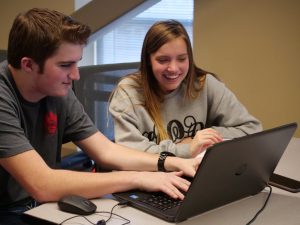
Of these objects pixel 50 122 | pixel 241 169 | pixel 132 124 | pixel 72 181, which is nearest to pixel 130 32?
pixel 132 124

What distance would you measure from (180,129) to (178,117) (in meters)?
0.05

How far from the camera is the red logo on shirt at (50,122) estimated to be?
5.13 ft

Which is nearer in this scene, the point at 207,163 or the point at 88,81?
the point at 207,163

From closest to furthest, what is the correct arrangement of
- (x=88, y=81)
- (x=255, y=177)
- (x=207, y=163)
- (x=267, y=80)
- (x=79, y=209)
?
1. (x=207, y=163)
2. (x=79, y=209)
3. (x=255, y=177)
4. (x=88, y=81)
5. (x=267, y=80)

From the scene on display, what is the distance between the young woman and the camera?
1731mm

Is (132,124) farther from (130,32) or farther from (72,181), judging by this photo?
(130,32)

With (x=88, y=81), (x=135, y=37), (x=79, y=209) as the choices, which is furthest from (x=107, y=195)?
(x=135, y=37)

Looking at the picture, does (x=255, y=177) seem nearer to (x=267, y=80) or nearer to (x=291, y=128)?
(x=291, y=128)

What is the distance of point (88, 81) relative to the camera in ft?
6.85

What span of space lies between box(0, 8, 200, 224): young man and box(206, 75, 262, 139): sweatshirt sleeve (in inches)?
21.3

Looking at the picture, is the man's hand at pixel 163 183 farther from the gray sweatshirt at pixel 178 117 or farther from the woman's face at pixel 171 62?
the woman's face at pixel 171 62

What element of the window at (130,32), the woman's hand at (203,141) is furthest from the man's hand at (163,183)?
the window at (130,32)

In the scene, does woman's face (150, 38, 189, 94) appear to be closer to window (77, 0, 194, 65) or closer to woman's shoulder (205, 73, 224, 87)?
woman's shoulder (205, 73, 224, 87)

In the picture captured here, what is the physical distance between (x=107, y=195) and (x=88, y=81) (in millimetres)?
927
